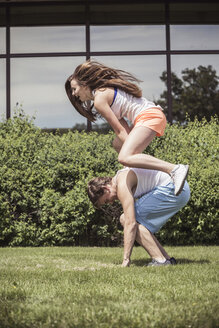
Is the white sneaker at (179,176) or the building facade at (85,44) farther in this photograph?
the building facade at (85,44)

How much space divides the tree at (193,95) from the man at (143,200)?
280 inches

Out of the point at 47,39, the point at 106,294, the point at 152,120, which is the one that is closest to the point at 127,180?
the point at 152,120

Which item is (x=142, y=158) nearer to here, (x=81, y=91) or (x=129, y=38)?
(x=81, y=91)

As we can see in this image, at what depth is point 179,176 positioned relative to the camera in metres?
4.22

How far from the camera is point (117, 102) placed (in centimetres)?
442

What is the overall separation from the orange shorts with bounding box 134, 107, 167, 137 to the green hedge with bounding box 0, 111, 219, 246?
2.12 m

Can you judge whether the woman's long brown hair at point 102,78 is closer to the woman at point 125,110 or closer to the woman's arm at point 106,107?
the woman at point 125,110

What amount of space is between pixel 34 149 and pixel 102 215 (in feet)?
5.22

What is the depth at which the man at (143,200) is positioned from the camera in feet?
14.3

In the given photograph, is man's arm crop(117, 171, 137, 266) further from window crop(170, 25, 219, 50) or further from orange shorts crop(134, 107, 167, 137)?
window crop(170, 25, 219, 50)

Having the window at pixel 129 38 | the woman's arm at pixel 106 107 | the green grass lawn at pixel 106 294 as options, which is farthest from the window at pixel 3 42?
the woman's arm at pixel 106 107

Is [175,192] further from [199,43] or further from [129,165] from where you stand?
[199,43]

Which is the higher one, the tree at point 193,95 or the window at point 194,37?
the window at point 194,37

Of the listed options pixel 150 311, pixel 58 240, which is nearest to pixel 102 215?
pixel 58 240
